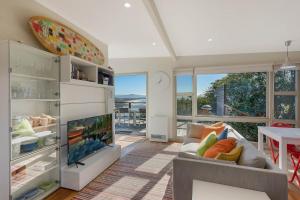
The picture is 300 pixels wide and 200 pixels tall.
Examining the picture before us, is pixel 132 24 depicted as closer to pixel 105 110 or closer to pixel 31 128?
pixel 105 110

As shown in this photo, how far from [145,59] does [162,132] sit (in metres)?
2.19

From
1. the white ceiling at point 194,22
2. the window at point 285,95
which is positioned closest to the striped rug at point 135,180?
the white ceiling at point 194,22

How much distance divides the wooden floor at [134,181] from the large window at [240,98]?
64.0 inches

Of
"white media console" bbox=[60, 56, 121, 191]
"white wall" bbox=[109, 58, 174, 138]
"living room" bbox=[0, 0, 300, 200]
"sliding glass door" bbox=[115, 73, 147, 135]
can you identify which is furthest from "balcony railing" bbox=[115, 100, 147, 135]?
"white media console" bbox=[60, 56, 121, 191]

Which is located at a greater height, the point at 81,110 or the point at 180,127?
the point at 81,110

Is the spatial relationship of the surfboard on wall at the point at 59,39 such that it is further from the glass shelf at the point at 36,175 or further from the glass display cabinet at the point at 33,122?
the glass shelf at the point at 36,175

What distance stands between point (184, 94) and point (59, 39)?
137 inches

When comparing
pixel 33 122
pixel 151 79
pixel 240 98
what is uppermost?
pixel 151 79

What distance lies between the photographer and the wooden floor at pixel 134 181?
2240 millimetres

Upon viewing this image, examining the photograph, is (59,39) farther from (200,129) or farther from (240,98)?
(240,98)

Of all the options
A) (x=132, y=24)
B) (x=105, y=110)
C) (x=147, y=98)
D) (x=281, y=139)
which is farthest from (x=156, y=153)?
(x=132, y=24)

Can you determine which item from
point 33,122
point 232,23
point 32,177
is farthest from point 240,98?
point 32,177

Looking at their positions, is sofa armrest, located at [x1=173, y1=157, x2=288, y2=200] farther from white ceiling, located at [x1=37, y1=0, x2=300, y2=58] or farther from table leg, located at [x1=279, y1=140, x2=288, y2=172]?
white ceiling, located at [x1=37, y1=0, x2=300, y2=58]

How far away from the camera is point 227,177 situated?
1.46m
